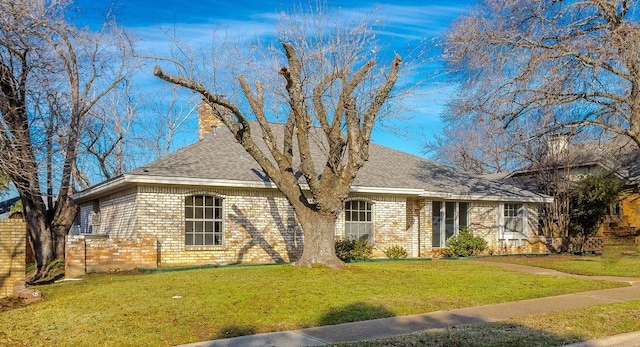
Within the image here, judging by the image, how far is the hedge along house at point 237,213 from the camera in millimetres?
18656

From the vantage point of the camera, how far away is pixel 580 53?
62.9 ft

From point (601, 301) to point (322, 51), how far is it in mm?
9843

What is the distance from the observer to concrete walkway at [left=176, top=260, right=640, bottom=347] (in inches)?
316

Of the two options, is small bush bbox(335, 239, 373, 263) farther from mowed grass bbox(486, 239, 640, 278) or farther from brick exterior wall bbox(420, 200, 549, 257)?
mowed grass bbox(486, 239, 640, 278)

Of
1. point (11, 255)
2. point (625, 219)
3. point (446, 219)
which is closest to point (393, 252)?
point (446, 219)

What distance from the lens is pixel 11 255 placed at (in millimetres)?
12523

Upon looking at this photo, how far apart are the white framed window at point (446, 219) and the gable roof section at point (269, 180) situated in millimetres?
763

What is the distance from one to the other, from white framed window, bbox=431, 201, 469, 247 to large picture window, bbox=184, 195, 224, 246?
9.11m

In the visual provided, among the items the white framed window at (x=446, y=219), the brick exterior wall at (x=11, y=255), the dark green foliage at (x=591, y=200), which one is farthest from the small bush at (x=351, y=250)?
the dark green foliage at (x=591, y=200)

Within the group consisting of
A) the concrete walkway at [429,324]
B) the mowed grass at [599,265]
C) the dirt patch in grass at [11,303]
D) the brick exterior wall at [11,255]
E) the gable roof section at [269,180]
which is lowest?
the mowed grass at [599,265]

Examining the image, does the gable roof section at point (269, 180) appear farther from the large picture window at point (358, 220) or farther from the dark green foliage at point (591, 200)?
the dark green foliage at point (591, 200)

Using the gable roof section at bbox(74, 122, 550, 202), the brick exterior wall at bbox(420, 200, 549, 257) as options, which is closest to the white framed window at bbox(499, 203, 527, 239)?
the brick exterior wall at bbox(420, 200, 549, 257)

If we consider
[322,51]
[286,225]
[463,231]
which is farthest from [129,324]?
[463,231]

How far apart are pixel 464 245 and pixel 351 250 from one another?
550 centimetres
